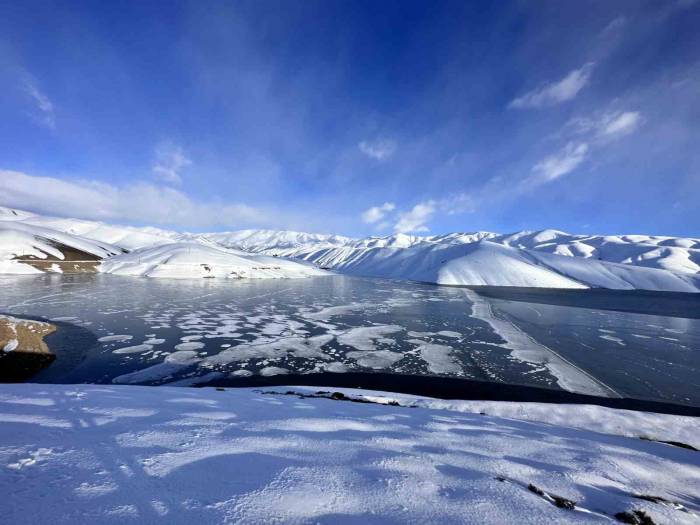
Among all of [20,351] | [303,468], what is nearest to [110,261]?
[20,351]

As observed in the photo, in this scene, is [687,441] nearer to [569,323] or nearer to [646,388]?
[646,388]

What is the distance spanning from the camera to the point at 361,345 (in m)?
14.6

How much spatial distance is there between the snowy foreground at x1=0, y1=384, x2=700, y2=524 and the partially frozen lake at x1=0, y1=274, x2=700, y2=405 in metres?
5.83

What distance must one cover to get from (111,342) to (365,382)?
11.2 metres

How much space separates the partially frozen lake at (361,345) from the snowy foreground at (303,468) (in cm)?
583

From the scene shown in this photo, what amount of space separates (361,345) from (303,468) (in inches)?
459

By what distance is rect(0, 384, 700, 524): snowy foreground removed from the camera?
2.42 meters

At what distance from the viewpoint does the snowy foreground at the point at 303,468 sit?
7.95ft

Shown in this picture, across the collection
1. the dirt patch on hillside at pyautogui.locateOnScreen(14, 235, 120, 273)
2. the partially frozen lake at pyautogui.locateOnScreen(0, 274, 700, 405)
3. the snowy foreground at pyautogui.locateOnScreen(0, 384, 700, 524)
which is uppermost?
the dirt patch on hillside at pyautogui.locateOnScreen(14, 235, 120, 273)

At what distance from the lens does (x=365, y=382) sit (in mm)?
10453

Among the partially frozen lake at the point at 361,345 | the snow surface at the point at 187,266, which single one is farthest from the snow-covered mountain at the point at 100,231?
the partially frozen lake at the point at 361,345

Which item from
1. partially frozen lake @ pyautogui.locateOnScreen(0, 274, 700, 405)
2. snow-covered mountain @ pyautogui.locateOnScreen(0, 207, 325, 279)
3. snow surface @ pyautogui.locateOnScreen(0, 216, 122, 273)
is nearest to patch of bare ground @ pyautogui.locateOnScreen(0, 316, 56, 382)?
partially frozen lake @ pyautogui.locateOnScreen(0, 274, 700, 405)

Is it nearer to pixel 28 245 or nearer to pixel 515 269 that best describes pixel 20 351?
pixel 28 245

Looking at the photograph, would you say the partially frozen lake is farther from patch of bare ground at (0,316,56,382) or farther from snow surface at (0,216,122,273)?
snow surface at (0,216,122,273)
